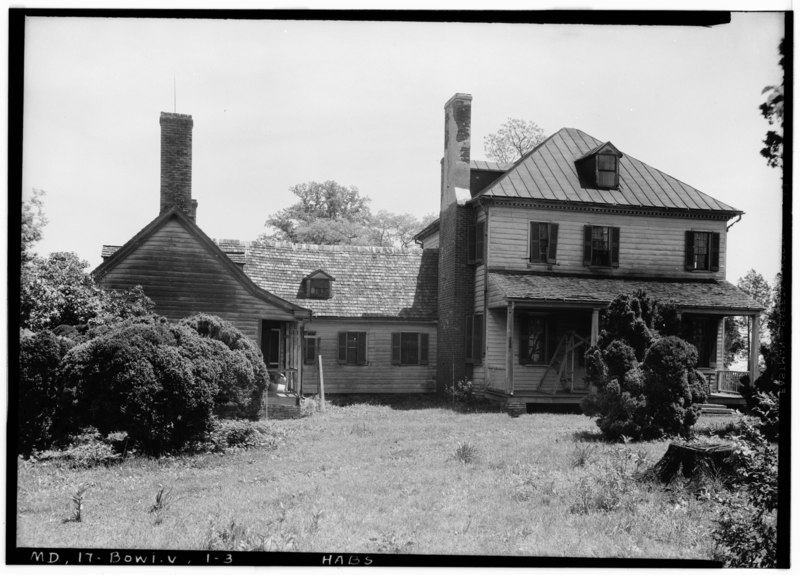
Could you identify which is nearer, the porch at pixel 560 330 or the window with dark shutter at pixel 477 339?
the porch at pixel 560 330

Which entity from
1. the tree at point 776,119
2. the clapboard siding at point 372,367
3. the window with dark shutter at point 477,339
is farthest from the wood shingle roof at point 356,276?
the tree at point 776,119

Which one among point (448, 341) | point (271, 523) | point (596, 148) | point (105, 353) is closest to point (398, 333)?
point (448, 341)

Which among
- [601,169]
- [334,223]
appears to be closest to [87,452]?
[601,169]

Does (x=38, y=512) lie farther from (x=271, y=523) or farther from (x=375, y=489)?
(x=375, y=489)

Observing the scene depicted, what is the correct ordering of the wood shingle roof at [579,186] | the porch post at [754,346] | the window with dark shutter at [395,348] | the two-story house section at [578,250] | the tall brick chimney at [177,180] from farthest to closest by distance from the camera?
the window with dark shutter at [395,348] → the wood shingle roof at [579,186] → the two-story house section at [578,250] → the porch post at [754,346] → the tall brick chimney at [177,180]

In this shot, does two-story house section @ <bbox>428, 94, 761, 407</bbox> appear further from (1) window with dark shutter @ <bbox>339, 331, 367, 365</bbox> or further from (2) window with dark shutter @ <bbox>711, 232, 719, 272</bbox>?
(1) window with dark shutter @ <bbox>339, 331, 367, 365</bbox>

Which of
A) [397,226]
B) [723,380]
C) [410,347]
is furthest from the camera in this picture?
[397,226]

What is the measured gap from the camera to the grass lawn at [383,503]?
752cm

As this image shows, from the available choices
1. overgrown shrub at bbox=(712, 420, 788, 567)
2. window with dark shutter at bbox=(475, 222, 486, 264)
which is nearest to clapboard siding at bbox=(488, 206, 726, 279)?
window with dark shutter at bbox=(475, 222, 486, 264)

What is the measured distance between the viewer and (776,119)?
775 centimetres

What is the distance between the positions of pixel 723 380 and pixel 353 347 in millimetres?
10923

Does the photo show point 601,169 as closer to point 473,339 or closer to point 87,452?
point 473,339

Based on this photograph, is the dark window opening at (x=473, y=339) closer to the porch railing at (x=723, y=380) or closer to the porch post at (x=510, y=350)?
the porch post at (x=510, y=350)

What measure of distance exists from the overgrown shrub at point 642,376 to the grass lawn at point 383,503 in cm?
57
